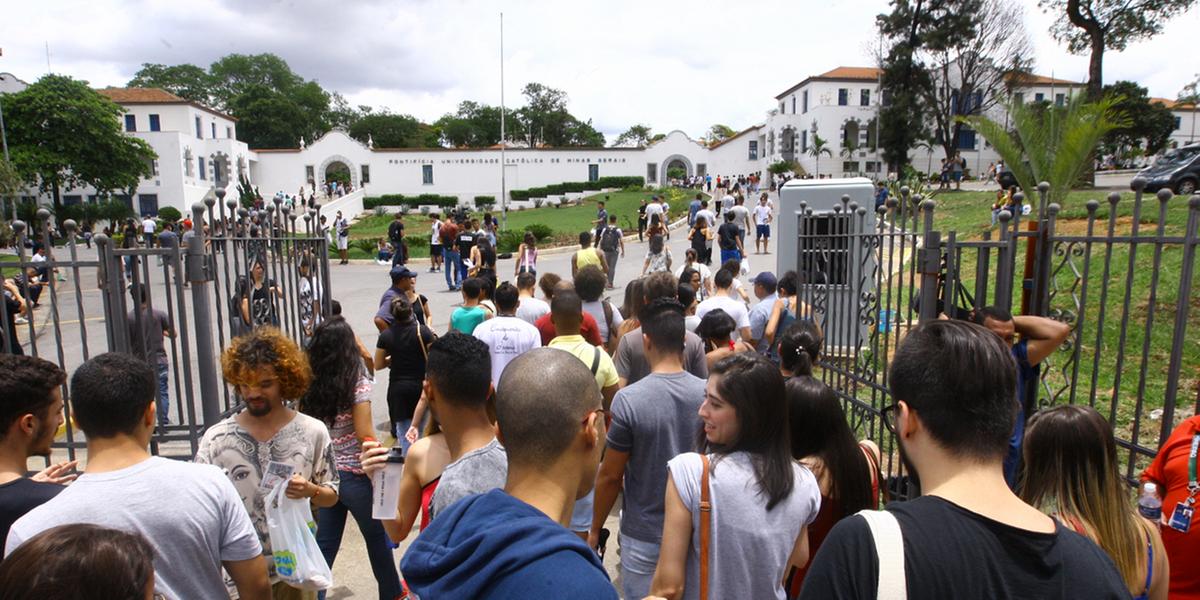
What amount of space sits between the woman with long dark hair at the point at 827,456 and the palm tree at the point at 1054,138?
5958mm

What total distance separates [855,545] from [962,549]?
192mm

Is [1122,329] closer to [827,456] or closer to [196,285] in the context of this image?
[827,456]

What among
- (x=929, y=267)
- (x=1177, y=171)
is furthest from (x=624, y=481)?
(x=1177, y=171)

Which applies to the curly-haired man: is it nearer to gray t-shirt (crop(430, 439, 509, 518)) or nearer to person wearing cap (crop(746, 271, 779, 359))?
gray t-shirt (crop(430, 439, 509, 518))

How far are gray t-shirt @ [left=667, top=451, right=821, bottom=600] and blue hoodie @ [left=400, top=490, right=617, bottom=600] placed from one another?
A: 87cm

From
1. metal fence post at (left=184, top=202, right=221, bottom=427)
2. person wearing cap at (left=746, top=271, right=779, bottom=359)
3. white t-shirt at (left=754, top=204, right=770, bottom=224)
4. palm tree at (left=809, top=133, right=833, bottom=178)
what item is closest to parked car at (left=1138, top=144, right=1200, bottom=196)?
white t-shirt at (left=754, top=204, right=770, bottom=224)

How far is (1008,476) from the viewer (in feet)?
11.2

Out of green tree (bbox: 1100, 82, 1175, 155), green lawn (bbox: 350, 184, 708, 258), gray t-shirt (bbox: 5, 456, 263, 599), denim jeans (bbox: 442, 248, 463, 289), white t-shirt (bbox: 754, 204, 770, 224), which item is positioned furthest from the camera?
green tree (bbox: 1100, 82, 1175, 155)

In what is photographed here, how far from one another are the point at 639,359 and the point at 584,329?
2.79ft

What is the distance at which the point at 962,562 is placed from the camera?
1306 millimetres

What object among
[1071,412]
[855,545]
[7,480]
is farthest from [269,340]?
[1071,412]

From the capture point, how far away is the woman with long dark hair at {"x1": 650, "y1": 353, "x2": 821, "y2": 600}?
2.20m

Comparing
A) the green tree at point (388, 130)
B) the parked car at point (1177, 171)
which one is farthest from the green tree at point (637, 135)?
the parked car at point (1177, 171)

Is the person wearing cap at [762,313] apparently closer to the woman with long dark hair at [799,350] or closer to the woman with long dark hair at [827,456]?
the woman with long dark hair at [799,350]
